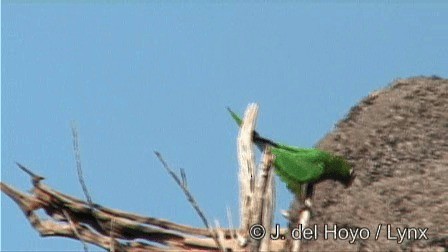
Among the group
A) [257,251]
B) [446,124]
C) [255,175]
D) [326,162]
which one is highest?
[446,124]

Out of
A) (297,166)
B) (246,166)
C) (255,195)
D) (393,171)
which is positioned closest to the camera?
(255,195)

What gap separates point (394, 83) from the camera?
9.92 m

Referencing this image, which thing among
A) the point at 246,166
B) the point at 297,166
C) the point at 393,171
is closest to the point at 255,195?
the point at 246,166

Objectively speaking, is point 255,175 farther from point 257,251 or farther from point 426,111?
point 426,111

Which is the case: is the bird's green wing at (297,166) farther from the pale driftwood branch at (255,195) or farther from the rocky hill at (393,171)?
the pale driftwood branch at (255,195)

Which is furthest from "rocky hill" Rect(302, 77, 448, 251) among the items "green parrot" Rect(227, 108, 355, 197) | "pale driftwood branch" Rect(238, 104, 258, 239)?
"pale driftwood branch" Rect(238, 104, 258, 239)

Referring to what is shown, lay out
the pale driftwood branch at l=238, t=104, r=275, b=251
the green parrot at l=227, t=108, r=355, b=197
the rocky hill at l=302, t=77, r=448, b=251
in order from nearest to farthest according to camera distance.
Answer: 1. the pale driftwood branch at l=238, t=104, r=275, b=251
2. the rocky hill at l=302, t=77, r=448, b=251
3. the green parrot at l=227, t=108, r=355, b=197

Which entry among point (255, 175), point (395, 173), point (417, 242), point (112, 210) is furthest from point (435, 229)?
point (112, 210)

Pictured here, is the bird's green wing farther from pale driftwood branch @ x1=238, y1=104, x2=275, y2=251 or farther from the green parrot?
pale driftwood branch @ x1=238, y1=104, x2=275, y2=251

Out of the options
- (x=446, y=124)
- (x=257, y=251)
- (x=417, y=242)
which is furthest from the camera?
(x=446, y=124)

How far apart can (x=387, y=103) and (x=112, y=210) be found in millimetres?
2711

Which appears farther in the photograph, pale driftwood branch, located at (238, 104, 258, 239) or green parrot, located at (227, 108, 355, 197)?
green parrot, located at (227, 108, 355, 197)

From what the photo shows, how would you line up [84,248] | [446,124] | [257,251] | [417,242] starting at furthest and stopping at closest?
[446,124] < [417,242] < [84,248] < [257,251]

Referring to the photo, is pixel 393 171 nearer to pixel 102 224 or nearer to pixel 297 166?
A: pixel 297 166
